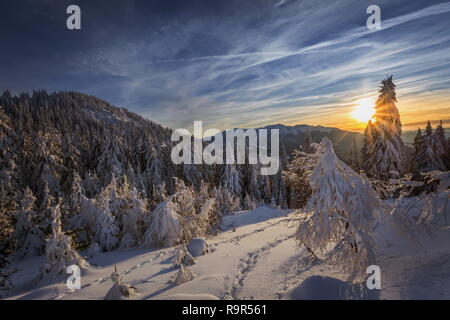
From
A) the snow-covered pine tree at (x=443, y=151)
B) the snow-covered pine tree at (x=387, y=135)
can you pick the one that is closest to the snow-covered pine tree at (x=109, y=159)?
the snow-covered pine tree at (x=387, y=135)

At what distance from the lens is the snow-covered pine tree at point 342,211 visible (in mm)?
6508

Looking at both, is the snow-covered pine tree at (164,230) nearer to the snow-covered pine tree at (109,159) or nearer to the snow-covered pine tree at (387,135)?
the snow-covered pine tree at (387,135)

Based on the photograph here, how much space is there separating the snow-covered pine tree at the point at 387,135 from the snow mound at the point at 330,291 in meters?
18.3

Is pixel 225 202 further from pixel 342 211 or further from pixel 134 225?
pixel 342 211

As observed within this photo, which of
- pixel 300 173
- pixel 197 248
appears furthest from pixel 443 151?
pixel 197 248

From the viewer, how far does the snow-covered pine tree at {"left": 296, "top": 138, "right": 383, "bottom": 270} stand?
6.51m

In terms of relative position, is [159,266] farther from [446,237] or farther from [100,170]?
[100,170]

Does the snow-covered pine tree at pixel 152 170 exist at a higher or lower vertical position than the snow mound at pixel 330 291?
higher

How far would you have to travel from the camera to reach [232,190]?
1651 inches

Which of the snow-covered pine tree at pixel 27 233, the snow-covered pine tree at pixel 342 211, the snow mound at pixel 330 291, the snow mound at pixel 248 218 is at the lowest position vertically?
the snow mound at pixel 248 218

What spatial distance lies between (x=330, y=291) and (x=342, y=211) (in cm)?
240

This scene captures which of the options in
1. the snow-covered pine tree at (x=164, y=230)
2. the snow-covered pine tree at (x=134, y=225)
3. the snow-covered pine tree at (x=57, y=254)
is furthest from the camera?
the snow-covered pine tree at (x=134, y=225)
